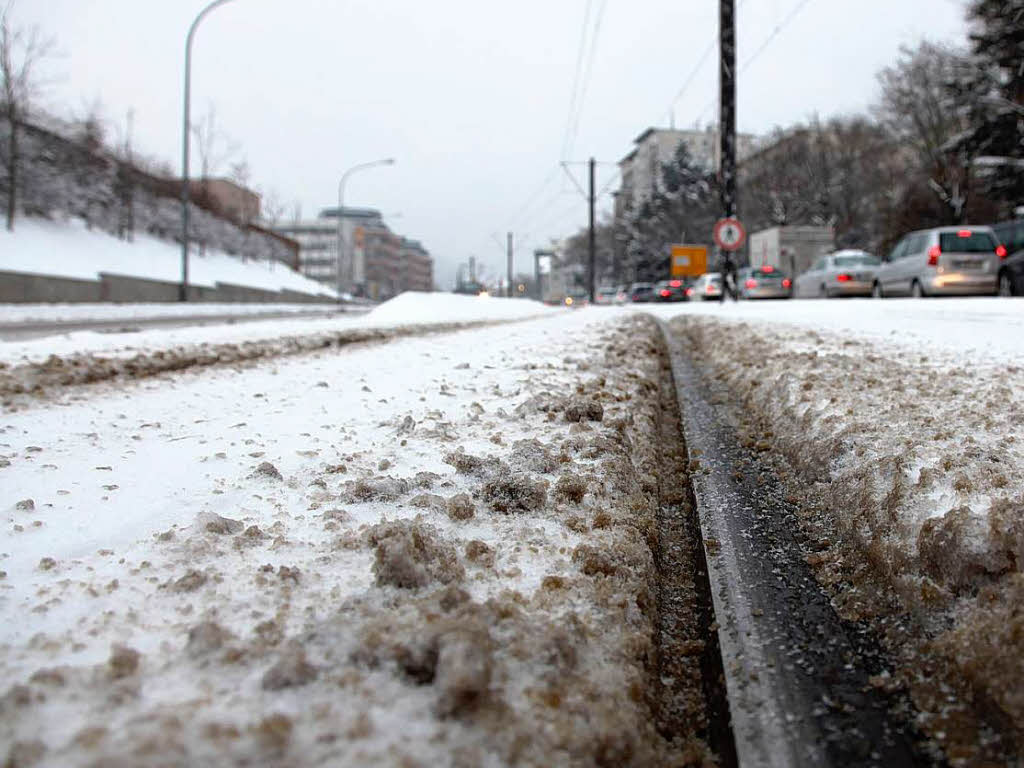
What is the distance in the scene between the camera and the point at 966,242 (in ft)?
48.4

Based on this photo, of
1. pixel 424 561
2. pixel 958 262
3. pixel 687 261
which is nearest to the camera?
pixel 424 561

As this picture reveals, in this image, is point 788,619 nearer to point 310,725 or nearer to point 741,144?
point 310,725

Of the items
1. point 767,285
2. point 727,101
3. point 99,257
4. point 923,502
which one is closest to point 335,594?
point 923,502

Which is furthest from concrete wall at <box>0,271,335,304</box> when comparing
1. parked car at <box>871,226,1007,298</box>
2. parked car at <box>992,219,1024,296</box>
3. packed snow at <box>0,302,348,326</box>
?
parked car at <box>992,219,1024,296</box>

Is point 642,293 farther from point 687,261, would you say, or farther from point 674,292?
point 687,261

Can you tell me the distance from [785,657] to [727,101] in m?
17.1

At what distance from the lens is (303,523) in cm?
197

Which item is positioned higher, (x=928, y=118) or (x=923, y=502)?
(x=928, y=118)

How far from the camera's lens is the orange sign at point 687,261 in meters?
49.3

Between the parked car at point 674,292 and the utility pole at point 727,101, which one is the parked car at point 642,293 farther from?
the utility pole at point 727,101

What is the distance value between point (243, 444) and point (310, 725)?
200cm

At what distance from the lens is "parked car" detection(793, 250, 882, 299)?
19.2 m

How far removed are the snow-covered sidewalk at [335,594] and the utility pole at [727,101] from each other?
49.6 ft

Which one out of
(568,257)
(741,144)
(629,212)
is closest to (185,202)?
(629,212)
